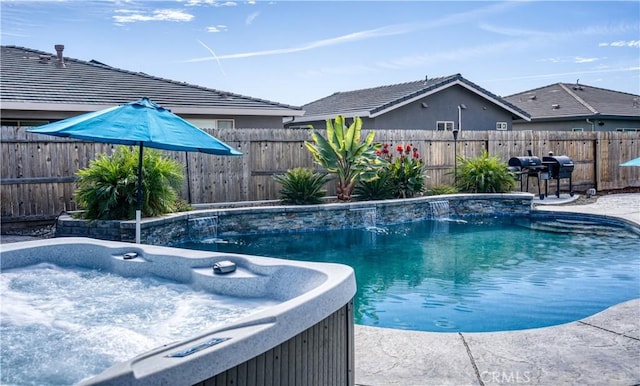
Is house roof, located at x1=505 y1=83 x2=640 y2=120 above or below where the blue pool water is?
above

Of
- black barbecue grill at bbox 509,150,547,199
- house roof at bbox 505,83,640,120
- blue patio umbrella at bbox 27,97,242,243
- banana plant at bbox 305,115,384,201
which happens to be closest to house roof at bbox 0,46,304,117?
banana plant at bbox 305,115,384,201

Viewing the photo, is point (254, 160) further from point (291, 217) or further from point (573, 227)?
point (573, 227)

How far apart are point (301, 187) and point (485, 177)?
15.9 feet

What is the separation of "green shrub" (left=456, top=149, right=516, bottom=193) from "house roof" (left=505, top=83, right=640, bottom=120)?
11.1 meters

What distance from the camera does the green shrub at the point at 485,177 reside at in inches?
527

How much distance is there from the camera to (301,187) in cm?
1171

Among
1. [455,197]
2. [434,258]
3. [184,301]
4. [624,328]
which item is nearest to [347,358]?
[184,301]

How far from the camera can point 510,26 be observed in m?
13.2

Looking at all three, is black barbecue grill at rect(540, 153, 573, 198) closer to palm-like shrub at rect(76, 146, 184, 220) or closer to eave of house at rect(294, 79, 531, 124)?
eave of house at rect(294, 79, 531, 124)

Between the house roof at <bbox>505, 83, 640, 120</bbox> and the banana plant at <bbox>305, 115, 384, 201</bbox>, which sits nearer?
the banana plant at <bbox>305, 115, 384, 201</bbox>

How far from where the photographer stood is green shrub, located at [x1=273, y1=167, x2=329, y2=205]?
38.4 feet

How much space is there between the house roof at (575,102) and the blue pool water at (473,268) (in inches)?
541

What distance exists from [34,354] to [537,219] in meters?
11.0

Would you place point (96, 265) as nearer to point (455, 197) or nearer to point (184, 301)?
point (184, 301)
